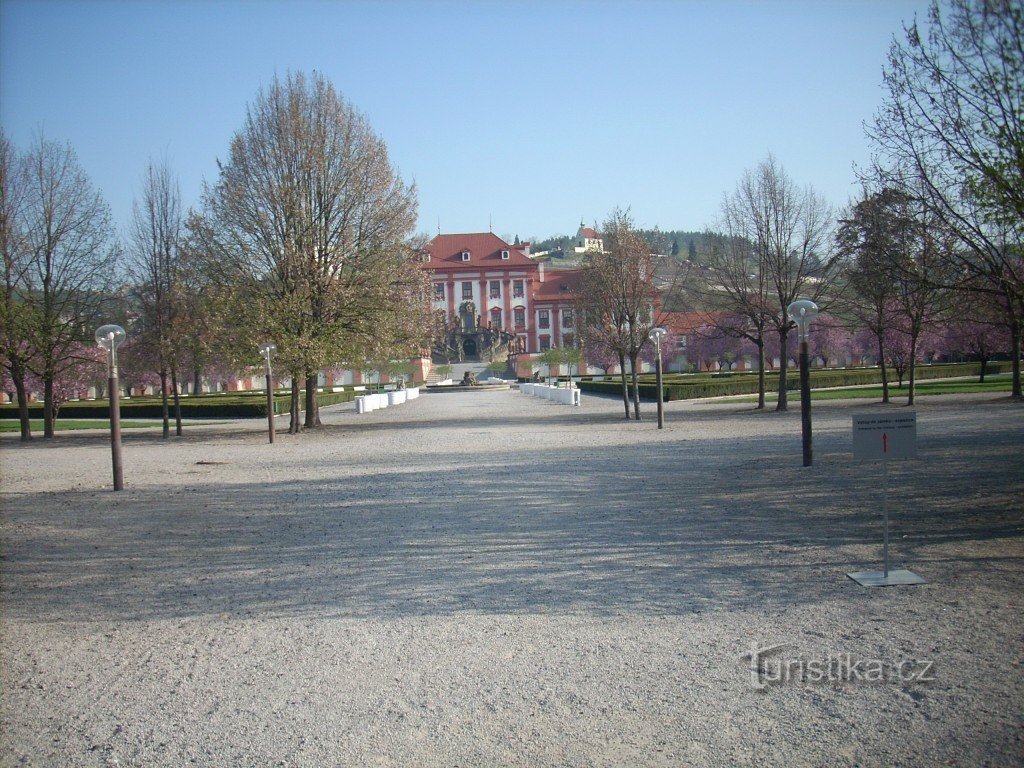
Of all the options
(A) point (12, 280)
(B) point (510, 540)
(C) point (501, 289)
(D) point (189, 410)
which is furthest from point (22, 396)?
(C) point (501, 289)

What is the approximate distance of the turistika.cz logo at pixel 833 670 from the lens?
493cm

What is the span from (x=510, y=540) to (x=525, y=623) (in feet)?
9.84

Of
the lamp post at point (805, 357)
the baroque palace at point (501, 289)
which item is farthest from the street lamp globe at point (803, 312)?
the baroque palace at point (501, 289)

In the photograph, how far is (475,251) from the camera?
107 metres

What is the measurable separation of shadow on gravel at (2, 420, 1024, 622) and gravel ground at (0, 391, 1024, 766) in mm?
49

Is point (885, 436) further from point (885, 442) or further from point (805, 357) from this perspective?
point (805, 357)

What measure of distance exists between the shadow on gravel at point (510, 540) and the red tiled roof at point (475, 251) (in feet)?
300

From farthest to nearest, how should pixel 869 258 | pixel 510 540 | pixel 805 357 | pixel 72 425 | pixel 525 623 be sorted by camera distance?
pixel 72 425, pixel 869 258, pixel 805 357, pixel 510 540, pixel 525 623

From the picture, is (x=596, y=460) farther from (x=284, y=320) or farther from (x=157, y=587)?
(x=284, y=320)

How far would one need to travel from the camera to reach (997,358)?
68.0 m

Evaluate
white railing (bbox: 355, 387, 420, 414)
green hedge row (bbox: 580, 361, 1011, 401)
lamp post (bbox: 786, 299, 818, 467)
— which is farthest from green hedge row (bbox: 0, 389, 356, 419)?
lamp post (bbox: 786, 299, 818, 467)

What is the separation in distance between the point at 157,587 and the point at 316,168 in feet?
69.9

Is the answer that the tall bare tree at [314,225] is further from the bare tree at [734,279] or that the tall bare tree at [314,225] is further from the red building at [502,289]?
the red building at [502,289]

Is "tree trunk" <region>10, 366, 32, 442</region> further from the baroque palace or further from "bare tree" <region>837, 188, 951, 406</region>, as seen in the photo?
the baroque palace
